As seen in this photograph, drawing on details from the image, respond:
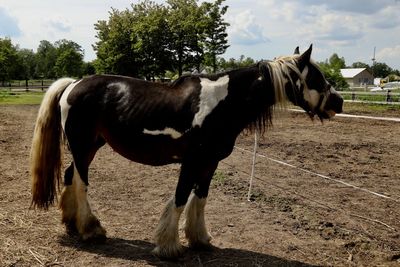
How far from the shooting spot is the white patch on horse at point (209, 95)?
12.6 feet

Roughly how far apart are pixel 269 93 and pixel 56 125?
246 cm

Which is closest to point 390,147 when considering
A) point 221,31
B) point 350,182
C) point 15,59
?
point 350,182

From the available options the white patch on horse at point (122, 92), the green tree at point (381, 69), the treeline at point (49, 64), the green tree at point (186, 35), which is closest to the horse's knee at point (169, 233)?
the white patch on horse at point (122, 92)

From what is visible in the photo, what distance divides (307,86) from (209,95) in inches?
39.4

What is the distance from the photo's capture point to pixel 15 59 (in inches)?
2090

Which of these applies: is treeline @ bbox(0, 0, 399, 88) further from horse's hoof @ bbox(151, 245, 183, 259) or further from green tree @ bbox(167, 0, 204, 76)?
horse's hoof @ bbox(151, 245, 183, 259)

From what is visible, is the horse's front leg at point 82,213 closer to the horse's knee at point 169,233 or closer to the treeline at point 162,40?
the horse's knee at point 169,233

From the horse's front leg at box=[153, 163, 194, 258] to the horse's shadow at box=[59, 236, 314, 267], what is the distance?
0.10m

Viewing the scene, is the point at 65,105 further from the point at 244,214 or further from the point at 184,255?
the point at 244,214

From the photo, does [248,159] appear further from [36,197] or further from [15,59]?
[15,59]

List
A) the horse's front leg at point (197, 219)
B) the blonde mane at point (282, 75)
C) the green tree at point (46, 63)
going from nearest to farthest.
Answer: the blonde mane at point (282, 75) < the horse's front leg at point (197, 219) < the green tree at point (46, 63)

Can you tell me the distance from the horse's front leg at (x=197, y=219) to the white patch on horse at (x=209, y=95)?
74 centimetres

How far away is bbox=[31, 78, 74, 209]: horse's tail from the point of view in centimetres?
446

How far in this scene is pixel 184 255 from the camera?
4.15 m
